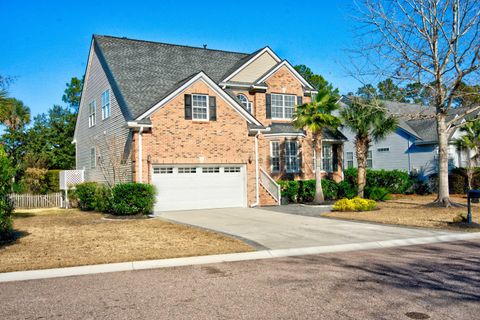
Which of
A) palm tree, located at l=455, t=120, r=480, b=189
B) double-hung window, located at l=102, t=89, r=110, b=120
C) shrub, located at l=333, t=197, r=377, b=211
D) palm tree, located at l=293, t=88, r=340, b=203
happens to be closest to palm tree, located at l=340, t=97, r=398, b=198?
palm tree, located at l=293, t=88, r=340, b=203

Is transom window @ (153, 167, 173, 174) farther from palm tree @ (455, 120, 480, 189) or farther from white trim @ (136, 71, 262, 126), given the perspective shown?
palm tree @ (455, 120, 480, 189)

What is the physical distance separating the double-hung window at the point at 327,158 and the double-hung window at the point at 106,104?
44.7 ft

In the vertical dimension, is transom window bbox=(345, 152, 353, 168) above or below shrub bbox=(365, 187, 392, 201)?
above

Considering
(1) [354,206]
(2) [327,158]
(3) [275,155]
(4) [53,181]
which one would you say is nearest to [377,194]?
(2) [327,158]

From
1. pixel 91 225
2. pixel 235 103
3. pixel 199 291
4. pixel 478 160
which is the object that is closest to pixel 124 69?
pixel 235 103

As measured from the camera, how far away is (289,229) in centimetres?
1433

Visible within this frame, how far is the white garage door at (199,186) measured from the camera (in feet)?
68.2

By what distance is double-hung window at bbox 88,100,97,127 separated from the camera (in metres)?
27.1

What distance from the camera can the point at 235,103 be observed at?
73.7ft

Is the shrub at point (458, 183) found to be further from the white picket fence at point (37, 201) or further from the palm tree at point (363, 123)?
the white picket fence at point (37, 201)

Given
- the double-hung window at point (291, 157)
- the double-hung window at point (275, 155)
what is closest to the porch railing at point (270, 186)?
the double-hung window at point (275, 155)

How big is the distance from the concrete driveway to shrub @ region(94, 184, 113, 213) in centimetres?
254

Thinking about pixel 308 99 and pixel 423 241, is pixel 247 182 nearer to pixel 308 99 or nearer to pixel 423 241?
pixel 308 99

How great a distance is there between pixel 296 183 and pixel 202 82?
772cm
